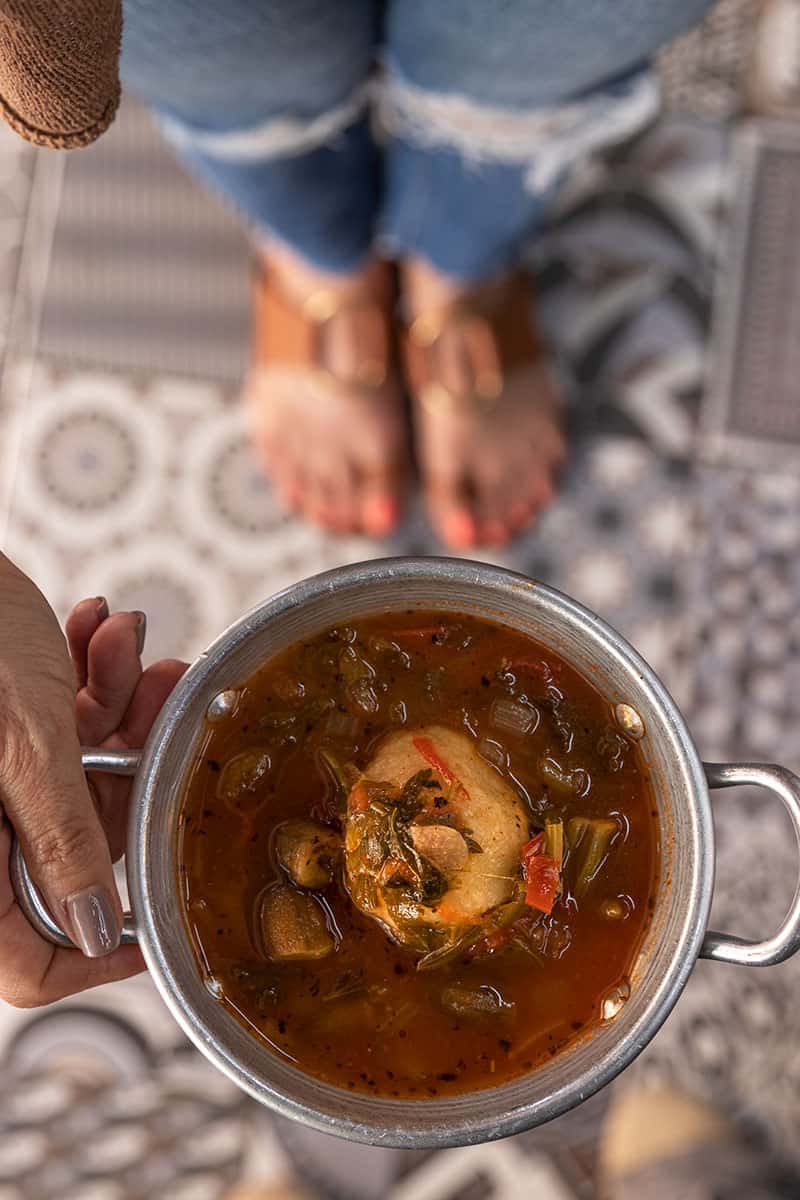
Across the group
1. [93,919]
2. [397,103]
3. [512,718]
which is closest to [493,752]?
[512,718]

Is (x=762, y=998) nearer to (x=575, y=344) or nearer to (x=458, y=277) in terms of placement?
(x=575, y=344)

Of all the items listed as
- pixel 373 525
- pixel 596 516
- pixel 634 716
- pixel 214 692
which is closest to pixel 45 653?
pixel 214 692

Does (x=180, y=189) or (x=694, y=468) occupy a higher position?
(x=180, y=189)

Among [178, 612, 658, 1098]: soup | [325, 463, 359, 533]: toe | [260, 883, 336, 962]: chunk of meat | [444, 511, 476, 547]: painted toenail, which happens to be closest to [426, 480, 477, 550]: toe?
[444, 511, 476, 547]: painted toenail

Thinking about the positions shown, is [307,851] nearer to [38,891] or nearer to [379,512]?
[38,891]

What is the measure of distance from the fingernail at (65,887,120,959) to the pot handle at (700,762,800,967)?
0.43 m

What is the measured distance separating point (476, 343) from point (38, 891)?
107 cm

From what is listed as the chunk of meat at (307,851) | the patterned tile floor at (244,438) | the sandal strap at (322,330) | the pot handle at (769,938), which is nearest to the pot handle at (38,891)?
the chunk of meat at (307,851)

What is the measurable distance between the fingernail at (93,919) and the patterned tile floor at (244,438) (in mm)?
850

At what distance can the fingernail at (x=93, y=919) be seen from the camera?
79 cm

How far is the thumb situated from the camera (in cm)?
79

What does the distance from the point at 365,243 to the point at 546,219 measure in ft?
1.08

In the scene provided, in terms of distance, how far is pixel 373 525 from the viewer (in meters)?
1.65

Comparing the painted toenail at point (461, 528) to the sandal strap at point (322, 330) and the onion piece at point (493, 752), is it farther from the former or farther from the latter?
the onion piece at point (493, 752)
